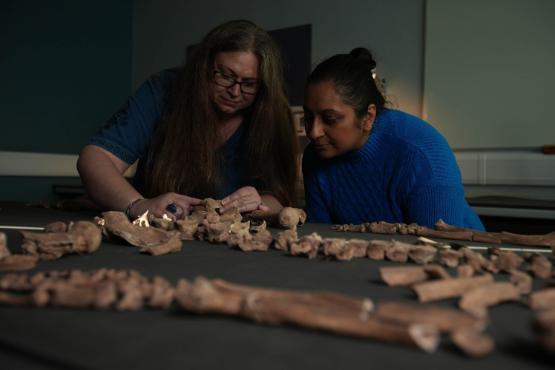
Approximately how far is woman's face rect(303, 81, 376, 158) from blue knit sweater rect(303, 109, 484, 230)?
6cm

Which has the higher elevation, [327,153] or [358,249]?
[327,153]

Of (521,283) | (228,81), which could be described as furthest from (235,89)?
(521,283)

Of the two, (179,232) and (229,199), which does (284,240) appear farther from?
(229,199)

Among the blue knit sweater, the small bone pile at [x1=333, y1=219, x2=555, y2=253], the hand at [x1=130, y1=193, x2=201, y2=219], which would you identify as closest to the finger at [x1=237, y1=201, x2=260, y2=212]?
the hand at [x1=130, y1=193, x2=201, y2=219]

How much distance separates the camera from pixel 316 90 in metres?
1.46

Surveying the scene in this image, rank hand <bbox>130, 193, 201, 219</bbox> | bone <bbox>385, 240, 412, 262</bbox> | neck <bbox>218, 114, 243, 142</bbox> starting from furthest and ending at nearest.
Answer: neck <bbox>218, 114, 243, 142</bbox> < hand <bbox>130, 193, 201, 219</bbox> < bone <bbox>385, 240, 412, 262</bbox>

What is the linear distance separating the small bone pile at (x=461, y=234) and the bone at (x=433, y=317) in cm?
56

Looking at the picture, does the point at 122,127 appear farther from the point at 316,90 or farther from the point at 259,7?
the point at 259,7

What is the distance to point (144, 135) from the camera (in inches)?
64.9

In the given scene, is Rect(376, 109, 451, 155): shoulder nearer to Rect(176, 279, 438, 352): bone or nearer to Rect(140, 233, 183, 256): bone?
Rect(140, 233, 183, 256): bone

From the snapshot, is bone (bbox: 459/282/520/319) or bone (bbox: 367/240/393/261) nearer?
bone (bbox: 459/282/520/319)

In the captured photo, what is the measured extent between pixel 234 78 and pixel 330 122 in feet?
1.08

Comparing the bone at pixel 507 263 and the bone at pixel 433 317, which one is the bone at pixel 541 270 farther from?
the bone at pixel 433 317

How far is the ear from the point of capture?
5.02ft
